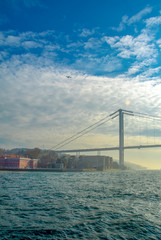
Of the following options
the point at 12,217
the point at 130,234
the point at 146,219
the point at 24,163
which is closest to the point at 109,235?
the point at 130,234

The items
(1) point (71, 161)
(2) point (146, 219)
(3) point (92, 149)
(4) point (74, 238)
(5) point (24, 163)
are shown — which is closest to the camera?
(4) point (74, 238)

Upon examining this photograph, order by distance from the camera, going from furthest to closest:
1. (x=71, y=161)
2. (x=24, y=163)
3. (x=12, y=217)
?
(x=71, y=161) → (x=24, y=163) → (x=12, y=217)

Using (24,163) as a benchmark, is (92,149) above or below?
above

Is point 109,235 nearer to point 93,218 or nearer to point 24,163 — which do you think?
point 93,218

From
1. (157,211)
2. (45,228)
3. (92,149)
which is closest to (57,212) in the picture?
(45,228)

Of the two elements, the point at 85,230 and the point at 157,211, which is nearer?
the point at 85,230

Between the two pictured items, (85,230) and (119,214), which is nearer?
(85,230)

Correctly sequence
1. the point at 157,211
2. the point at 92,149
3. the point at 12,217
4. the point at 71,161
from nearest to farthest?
the point at 12,217, the point at 157,211, the point at 92,149, the point at 71,161

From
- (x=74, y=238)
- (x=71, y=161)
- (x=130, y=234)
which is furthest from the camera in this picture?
(x=71, y=161)

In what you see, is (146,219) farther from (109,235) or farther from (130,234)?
(109,235)
